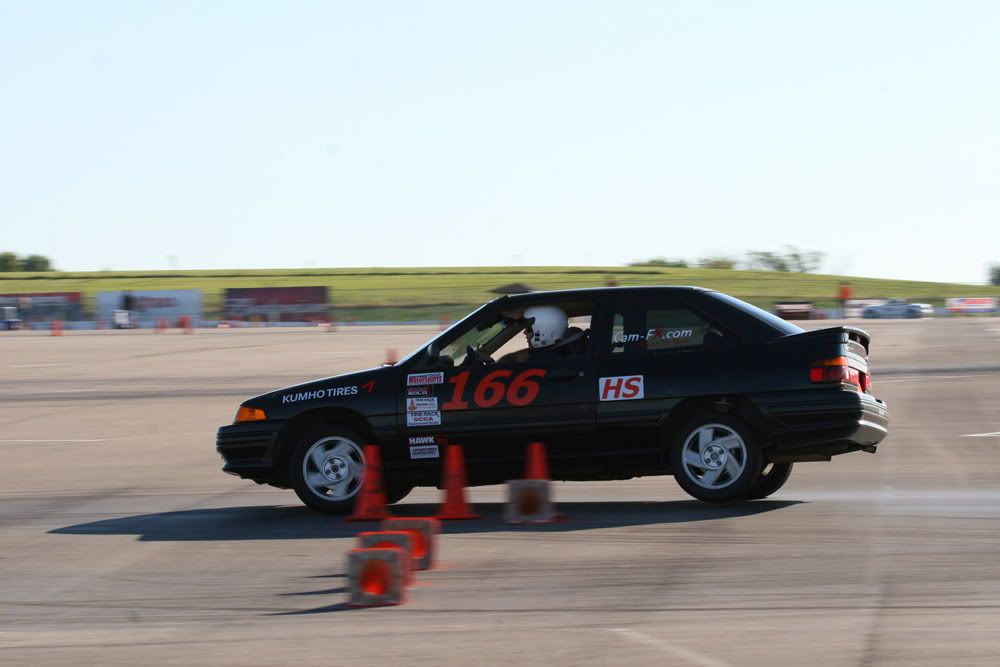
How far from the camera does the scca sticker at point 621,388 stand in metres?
9.10

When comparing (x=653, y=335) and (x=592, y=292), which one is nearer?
(x=653, y=335)

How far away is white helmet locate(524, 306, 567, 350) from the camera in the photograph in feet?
30.7

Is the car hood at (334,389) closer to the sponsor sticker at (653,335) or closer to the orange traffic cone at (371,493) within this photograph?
the orange traffic cone at (371,493)

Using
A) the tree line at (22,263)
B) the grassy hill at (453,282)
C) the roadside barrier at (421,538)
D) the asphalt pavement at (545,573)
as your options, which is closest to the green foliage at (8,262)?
the tree line at (22,263)

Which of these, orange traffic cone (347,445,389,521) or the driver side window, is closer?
orange traffic cone (347,445,389,521)

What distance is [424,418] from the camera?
9.36 metres

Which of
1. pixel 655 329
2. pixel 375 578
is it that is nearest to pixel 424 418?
pixel 655 329

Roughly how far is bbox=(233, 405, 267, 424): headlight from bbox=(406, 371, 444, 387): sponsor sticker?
3.89 feet

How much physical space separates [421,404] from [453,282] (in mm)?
111564

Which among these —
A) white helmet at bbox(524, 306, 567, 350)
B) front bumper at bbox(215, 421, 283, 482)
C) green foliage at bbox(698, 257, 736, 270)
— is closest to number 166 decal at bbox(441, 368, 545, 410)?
white helmet at bbox(524, 306, 567, 350)

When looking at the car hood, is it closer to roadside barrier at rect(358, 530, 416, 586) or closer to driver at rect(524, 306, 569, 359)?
driver at rect(524, 306, 569, 359)

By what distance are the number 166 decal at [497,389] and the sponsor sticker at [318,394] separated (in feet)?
2.43

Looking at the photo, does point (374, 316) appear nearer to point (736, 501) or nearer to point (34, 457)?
point (34, 457)

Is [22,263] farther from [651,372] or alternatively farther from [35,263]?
[651,372]
